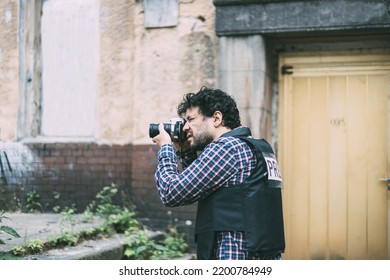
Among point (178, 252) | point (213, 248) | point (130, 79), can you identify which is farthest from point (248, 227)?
point (130, 79)

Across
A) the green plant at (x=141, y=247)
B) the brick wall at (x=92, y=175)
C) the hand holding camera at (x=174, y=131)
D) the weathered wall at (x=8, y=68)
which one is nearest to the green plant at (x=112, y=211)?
the brick wall at (x=92, y=175)

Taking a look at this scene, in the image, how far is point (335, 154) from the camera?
500cm

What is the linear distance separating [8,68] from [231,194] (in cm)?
282

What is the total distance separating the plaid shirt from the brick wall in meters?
2.59

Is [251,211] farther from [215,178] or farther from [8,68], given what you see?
[8,68]

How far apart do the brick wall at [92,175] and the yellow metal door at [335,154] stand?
950 millimetres

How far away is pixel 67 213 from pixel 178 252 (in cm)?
96

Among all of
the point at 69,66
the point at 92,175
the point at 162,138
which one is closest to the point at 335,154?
the point at 92,175

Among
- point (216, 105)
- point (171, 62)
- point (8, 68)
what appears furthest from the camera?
point (171, 62)

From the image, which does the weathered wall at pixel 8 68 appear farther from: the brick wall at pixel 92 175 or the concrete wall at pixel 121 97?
the brick wall at pixel 92 175

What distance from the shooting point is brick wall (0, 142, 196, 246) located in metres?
4.95

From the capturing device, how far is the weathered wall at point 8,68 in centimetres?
464

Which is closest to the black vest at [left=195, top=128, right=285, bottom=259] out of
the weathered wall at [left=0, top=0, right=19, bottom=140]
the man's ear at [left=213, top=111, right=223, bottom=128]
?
the man's ear at [left=213, top=111, right=223, bottom=128]

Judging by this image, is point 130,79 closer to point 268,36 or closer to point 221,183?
point 268,36
